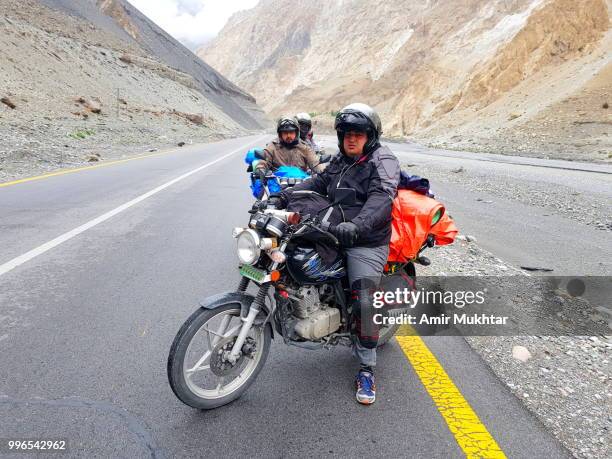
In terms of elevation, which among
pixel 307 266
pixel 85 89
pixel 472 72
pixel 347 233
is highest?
pixel 472 72

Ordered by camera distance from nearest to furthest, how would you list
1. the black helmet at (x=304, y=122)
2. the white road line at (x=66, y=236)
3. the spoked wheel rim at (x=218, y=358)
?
1. the spoked wheel rim at (x=218, y=358)
2. the white road line at (x=66, y=236)
3. the black helmet at (x=304, y=122)

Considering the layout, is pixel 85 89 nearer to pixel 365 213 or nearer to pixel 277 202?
pixel 277 202

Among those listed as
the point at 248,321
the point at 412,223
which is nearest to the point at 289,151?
the point at 412,223

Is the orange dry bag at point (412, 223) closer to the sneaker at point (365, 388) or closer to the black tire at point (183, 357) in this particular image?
the sneaker at point (365, 388)

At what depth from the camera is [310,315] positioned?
307cm

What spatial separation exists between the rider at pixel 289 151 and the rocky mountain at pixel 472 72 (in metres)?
22.7

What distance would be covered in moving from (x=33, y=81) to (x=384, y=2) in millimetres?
96839

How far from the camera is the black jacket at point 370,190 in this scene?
120 inches

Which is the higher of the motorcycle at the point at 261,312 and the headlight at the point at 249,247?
the headlight at the point at 249,247

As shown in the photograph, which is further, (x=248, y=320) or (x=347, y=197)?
(x=347, y=197)

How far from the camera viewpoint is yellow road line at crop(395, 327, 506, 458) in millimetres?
2598

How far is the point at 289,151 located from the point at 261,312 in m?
3.81

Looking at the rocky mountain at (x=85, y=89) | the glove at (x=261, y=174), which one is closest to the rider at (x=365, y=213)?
the glove at (x=261, y=174)

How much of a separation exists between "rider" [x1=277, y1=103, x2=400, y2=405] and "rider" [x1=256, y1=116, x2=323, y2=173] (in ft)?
9.80
